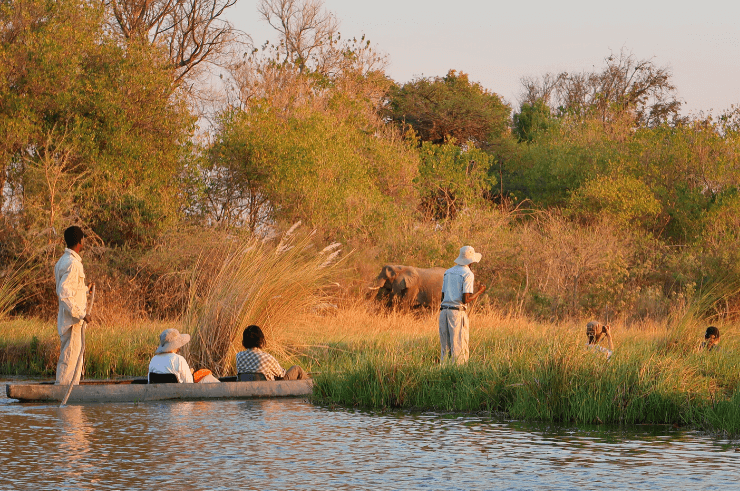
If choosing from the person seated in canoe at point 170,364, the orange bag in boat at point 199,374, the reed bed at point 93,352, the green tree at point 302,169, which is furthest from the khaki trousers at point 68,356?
the green tree at point 302,169

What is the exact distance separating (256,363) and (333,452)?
418 centimetres

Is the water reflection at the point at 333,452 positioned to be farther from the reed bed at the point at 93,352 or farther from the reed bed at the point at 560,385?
the reed bed at the point at 93,352

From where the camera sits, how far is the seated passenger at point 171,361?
12.1 metres

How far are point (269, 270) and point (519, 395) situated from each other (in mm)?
5069

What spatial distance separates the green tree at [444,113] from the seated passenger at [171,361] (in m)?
27.7

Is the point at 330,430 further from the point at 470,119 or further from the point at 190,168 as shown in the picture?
the point at 470,119

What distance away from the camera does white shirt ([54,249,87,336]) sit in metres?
11.7

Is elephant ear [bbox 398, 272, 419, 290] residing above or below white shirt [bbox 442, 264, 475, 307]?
above

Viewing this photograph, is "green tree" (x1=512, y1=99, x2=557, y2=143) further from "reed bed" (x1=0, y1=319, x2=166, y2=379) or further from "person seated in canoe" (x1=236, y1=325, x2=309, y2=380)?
"person seated in canoe" (x1=236, y1=325, x2=309, y2=380)

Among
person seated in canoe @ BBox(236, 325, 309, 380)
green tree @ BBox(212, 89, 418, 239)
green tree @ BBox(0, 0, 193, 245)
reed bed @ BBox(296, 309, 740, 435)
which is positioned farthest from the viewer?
green tree @ BBox(212, 89, 418, 239)

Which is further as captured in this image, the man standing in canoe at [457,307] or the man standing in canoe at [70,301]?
the man standing in canoe at [457,307]

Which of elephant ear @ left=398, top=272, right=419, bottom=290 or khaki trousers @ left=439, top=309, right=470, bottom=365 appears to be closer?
khaki trousers @ left=439, top=309, right=470, bottom=365

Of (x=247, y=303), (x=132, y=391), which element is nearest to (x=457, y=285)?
(x=247, y=303)

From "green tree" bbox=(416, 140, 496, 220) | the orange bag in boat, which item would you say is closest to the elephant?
"green tree" bbox=(416, 140, 496, 220)
